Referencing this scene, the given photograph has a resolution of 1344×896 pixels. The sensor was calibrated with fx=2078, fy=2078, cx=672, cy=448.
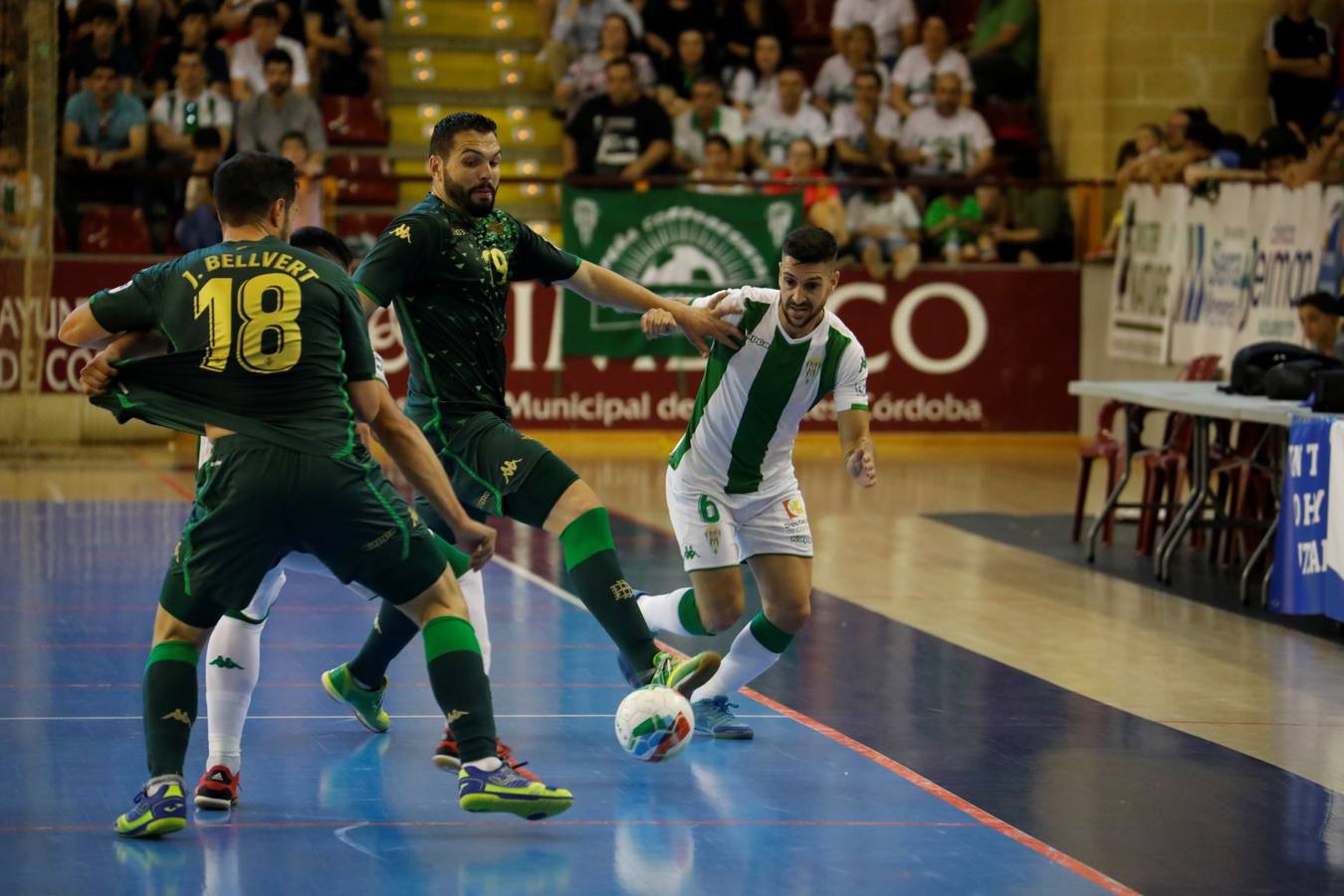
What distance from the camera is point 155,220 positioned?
1738 cm

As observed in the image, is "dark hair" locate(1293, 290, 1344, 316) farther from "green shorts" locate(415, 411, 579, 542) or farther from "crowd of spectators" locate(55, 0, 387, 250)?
"crowd of spectators" locate(55, 0, 387, 250)

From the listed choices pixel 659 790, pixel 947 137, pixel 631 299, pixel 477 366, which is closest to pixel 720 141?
pixel 947 137

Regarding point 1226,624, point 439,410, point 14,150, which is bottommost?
point 1226,624

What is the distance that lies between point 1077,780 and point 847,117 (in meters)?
13.0

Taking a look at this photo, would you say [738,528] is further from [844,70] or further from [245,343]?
[844,70]

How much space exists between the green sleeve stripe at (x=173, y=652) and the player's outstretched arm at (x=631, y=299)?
201cm

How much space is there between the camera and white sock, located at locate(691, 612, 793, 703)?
7.07 metres

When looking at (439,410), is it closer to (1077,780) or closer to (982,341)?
(1077,780)

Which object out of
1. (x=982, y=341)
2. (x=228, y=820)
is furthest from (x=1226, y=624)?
(x=982, y=341)

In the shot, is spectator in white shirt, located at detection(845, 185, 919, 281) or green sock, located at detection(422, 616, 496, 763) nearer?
green sock, located at detection(422, 616, 496, 763)

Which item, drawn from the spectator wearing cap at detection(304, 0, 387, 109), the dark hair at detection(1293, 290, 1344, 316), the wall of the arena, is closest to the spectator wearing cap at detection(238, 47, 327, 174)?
the spectator wearing cap at detection(304, 0, 387, 109)

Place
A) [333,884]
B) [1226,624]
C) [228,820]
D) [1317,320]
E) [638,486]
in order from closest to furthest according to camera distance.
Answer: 1. [333,884]
2. [228,820]
3. [1226,624]
4. [1317,320]
5. [638,486]

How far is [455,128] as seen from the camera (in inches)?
259

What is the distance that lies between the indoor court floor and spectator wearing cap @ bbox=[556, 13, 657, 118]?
26.2 ft
